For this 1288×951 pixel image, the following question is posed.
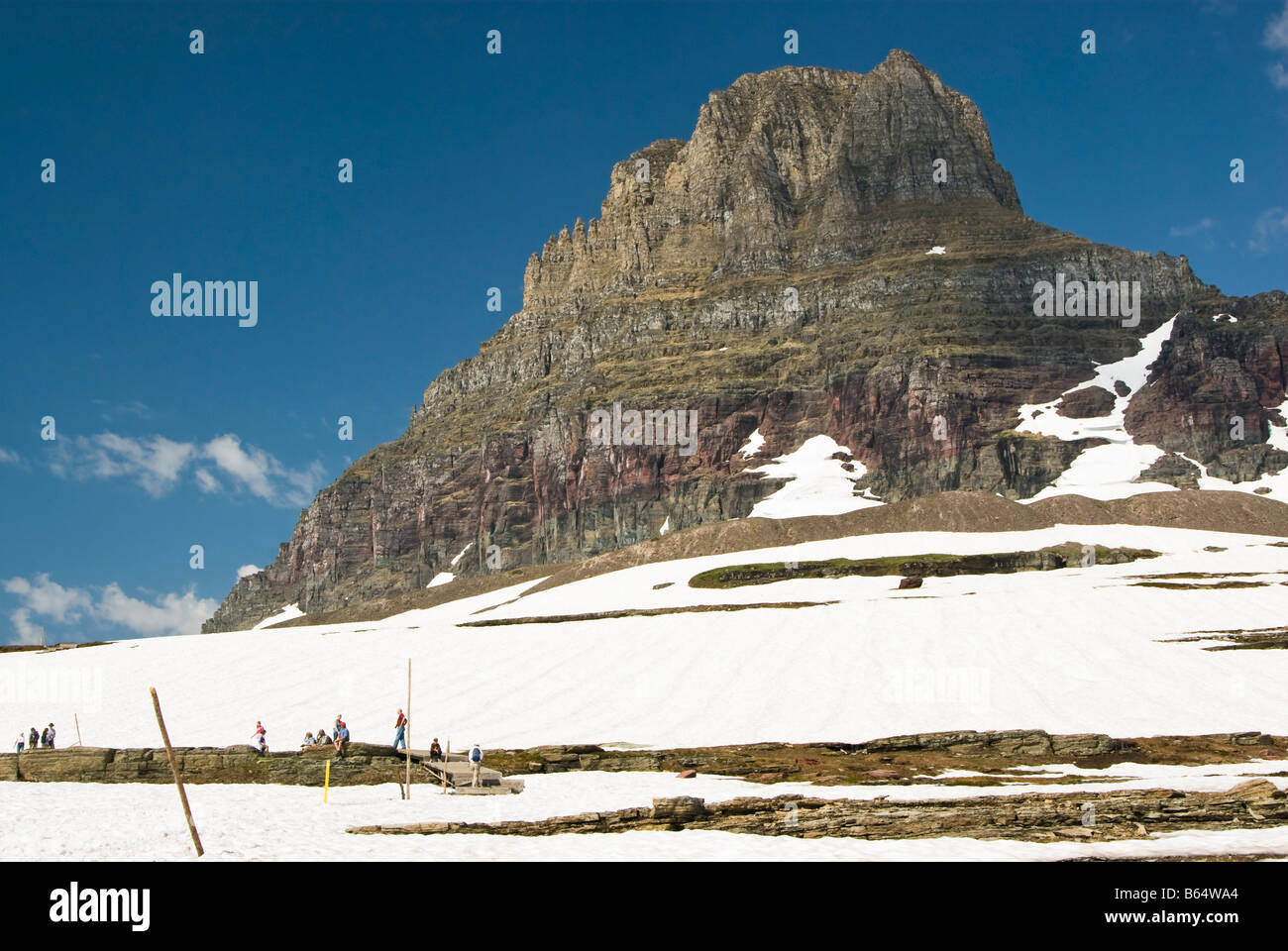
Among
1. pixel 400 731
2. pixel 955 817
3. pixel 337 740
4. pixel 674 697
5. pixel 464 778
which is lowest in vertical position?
pixel 464 778

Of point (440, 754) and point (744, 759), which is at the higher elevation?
point (440, 754)

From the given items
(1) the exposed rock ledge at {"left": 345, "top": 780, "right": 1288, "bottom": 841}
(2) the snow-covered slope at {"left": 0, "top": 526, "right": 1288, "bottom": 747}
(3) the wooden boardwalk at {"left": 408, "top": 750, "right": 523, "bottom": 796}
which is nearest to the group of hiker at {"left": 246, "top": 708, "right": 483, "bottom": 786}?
(3) the wooden boardwalk at {"left": 408, "top": 750, "right": 523, "bottom": 796}

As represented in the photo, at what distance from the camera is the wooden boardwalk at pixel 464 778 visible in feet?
113

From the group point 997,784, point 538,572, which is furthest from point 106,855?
point 538,572

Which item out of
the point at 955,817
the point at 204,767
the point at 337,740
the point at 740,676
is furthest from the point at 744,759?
the point at 204,767

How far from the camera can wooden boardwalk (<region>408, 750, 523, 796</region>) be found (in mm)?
34438

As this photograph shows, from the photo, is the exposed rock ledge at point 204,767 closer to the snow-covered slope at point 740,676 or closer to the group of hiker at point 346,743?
the group of hiker at point 346,743

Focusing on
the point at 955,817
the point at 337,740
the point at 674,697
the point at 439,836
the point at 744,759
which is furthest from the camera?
the point at 674,697

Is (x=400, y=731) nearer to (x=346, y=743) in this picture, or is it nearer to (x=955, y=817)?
(x=346, y=743)

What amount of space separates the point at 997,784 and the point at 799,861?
15.1 metres

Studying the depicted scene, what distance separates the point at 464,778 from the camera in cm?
3600

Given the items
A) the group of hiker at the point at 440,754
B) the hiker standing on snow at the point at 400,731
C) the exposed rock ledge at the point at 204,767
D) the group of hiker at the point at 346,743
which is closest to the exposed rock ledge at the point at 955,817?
the group of hiker at the point at 440,754
